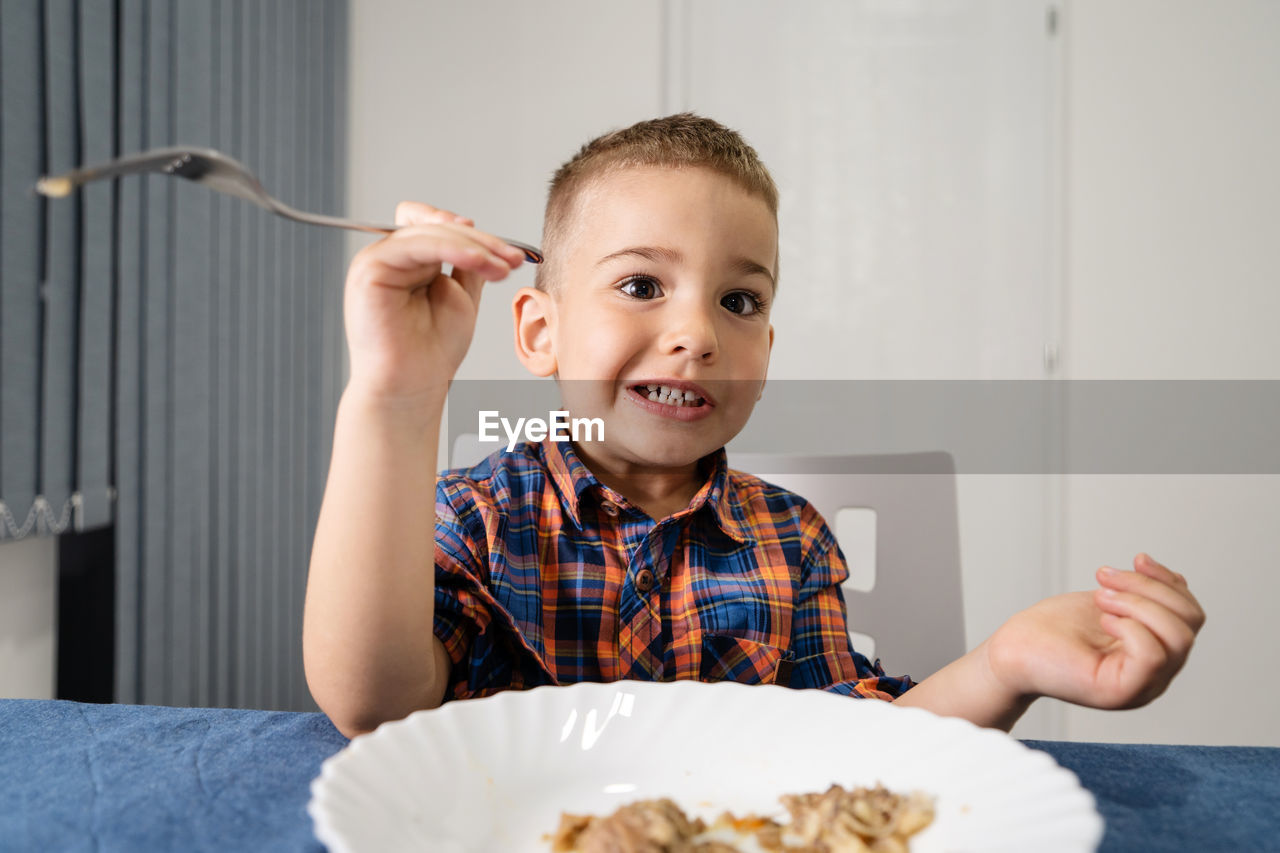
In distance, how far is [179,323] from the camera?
154cm

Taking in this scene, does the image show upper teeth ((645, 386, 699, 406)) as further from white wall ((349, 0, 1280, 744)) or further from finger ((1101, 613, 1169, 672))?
white wall ((349, 0, 1280, 744))

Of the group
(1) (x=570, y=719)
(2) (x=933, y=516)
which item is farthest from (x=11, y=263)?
(2) (x=933, y=516)

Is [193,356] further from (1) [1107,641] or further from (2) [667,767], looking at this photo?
(1) [1107,641]

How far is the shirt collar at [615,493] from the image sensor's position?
32.6 inches

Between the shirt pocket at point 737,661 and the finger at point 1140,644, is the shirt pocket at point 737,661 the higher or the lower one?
the lower one

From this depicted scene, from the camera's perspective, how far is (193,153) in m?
0.42

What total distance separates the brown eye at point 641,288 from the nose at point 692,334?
1.3 inches

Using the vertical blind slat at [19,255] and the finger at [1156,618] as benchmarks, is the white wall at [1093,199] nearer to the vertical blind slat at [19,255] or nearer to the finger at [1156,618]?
the vertical blind slat at [19,255]

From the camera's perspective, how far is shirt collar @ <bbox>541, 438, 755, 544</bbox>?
2.72 feet

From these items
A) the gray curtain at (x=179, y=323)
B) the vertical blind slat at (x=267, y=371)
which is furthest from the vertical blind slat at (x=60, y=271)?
the vertical blind slat at (x=267, y=371)

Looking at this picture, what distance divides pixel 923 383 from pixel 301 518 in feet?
5.48

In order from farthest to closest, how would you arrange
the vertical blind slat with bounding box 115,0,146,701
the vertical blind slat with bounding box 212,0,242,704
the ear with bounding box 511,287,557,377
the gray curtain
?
1. the vertical blind slat with bounding box 212,0,242,704
2. the vertical blind slat with bounding box 115,0,146,701
3. the gray curtain
4. the ear with bounding box 511,287,557,377

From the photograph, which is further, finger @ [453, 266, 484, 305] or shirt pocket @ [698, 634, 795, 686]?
shirt pocket @ [698, 634, 795, 686]

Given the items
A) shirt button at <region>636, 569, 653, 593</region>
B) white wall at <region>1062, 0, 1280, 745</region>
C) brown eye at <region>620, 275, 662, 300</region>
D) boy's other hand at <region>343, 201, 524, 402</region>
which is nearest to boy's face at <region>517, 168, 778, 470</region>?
brown eye at <region>620, 275, 662, 300</region>
